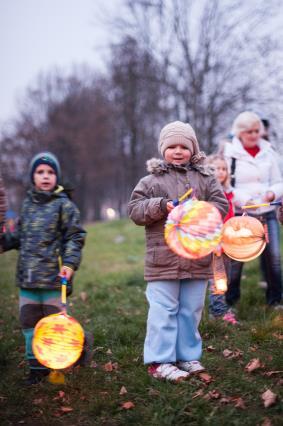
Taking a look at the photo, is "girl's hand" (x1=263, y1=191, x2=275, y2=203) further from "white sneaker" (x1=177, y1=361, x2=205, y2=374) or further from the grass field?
"white sneaker" (x1=177, y1=361, x2=205, y2=374)

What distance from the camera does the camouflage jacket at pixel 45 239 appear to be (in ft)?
13.1

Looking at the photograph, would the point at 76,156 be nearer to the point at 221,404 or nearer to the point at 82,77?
the point at 82,77

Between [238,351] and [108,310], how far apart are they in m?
2.45

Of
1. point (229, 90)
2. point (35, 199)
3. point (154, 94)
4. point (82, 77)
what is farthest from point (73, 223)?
point (82, 77)

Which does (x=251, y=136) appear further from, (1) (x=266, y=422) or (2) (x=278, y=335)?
(1) (x=266, y=422)

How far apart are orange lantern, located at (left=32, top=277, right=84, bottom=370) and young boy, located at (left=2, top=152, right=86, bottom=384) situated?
21.6 inches

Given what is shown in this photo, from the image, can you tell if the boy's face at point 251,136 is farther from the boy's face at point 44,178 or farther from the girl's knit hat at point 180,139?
the boy's face at point 44,178

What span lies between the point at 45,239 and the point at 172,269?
1175mm

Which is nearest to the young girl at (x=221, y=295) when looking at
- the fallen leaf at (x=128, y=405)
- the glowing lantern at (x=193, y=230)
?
the glowing lantern at (x=193, y=230)

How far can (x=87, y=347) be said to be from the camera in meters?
3.97

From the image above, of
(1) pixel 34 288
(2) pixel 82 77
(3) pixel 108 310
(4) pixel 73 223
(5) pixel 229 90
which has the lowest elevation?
(3) pixel 108 310

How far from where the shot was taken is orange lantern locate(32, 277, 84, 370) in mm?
3398

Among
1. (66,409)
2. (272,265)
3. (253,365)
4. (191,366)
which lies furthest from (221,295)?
(66,409)

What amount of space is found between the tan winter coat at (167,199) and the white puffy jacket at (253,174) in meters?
1.74
